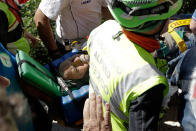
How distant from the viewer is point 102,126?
1.46 metres

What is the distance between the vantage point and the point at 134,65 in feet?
4.42

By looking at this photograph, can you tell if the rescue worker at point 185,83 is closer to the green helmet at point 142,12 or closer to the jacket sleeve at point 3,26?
the green helmet at point 142,12

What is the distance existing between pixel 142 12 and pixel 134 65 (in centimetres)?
33

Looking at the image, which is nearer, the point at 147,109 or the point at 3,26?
the point at 147,109

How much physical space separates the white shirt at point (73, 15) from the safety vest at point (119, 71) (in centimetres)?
100

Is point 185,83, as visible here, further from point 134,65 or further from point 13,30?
point 13,30

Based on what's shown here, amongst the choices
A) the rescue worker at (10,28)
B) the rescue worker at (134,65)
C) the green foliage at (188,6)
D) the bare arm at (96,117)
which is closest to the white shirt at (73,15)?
the rescue worker at (10,28)

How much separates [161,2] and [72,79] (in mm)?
1592

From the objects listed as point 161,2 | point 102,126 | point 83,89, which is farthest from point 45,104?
point 161,2

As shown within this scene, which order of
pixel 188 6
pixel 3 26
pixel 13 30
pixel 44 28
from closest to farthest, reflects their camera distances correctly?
pixel 3 26 < pixel 13 30 < pixel 44 28 < pixel 188 6

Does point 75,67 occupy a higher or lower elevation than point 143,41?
lower

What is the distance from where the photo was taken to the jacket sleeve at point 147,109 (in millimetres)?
1251

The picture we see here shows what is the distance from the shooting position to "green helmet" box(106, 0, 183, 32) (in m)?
1.31

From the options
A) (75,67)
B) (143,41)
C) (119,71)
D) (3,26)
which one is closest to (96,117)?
(119,71)
